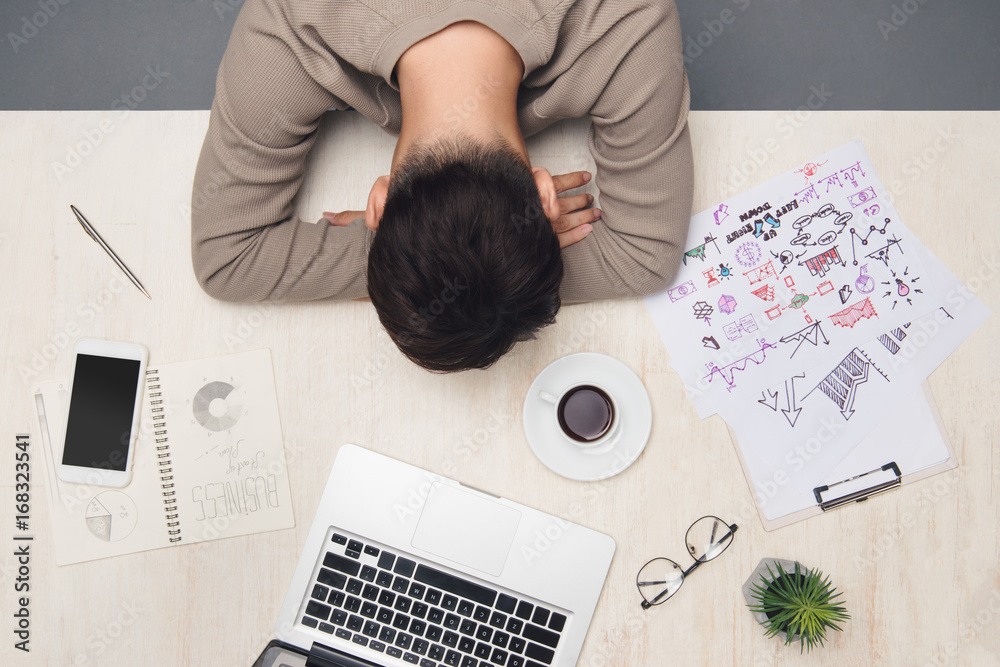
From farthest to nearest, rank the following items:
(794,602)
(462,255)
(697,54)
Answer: (697,54) → (794,602) → (462,255)

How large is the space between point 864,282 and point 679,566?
0.43 metres

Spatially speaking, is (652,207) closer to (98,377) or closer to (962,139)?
(962,139)

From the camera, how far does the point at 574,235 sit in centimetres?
78

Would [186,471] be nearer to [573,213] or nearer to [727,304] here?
[573,213]

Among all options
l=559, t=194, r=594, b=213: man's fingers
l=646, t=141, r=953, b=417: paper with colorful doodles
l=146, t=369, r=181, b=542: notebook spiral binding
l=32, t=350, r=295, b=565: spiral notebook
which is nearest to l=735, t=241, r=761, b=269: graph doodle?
l=646, t=141, r=953, b=417: paper with colorful doodles

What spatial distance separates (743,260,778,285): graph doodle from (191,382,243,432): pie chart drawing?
670 mm

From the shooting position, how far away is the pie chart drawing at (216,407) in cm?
77

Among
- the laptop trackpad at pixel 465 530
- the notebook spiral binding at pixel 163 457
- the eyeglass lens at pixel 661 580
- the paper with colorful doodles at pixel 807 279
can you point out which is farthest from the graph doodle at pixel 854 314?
the notebook spiral binding at pixel 163 457

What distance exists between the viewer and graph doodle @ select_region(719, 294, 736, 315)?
0.76 meters

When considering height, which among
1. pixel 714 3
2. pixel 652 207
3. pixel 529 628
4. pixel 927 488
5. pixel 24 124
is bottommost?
pixel 529 628

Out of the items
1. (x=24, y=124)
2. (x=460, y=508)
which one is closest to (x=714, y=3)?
(x=460, y=508)

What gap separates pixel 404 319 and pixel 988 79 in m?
1.15

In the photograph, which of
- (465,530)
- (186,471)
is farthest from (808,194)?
(186,471)

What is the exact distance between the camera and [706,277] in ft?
2.52
